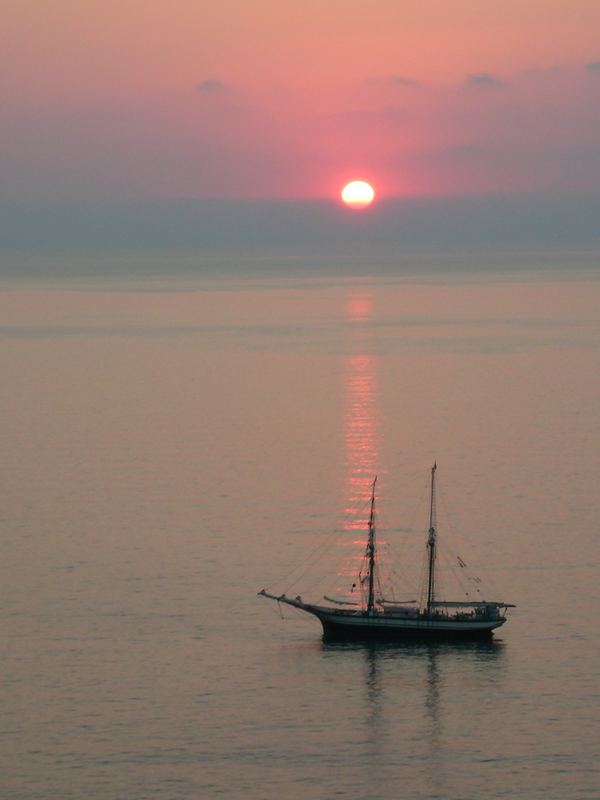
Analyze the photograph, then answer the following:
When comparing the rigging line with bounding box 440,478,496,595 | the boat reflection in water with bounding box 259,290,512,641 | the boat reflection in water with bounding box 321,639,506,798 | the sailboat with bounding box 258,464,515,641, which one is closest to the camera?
the boat reflection in water with bounding box 321,639,506,798

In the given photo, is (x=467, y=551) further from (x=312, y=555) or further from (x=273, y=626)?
(x=273, y=626)

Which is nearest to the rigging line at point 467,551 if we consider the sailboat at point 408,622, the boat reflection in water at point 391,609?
the boat reflection in water at point 391,609

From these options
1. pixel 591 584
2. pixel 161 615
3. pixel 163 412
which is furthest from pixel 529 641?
pixel 163 412

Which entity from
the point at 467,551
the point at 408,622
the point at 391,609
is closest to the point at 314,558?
the point at 467,551

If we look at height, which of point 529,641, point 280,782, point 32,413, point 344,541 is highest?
point 32,413

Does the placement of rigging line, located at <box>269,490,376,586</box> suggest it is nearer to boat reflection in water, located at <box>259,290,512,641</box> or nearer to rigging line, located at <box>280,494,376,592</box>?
rigging line, located at <box>280,494,376,592</box>

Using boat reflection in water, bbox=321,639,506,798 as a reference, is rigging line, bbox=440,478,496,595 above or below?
above

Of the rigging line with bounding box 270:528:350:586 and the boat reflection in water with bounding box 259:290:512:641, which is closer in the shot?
the boat reflection in water with bounding box 259:290:512:641

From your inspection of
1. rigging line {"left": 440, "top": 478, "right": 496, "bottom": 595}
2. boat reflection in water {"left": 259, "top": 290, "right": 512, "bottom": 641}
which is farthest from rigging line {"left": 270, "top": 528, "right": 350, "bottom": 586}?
rigging line {"left": 440, "top": 478, "right": 496, "bottom": 595}

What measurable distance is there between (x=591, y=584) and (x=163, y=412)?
86.7m

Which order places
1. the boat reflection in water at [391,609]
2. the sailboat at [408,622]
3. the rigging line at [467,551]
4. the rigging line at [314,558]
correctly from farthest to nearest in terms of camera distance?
1. the rigging line at [467,551]
2. the rigging line at [314,558]
3. the boat reflection in water at [391,609]
4. the sailboat at [408,622]

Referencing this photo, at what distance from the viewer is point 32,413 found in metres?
181

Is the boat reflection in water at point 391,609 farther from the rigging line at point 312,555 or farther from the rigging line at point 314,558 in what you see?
the rigging line at point 312,555

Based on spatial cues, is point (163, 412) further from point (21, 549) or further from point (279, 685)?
point (279, 685)
